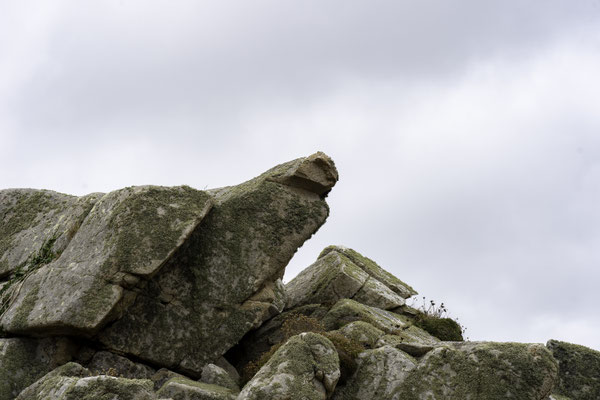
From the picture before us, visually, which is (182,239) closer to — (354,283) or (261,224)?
(261,224)

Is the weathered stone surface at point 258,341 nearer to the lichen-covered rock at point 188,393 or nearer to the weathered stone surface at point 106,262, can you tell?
the weathered stone surface at point 106,262

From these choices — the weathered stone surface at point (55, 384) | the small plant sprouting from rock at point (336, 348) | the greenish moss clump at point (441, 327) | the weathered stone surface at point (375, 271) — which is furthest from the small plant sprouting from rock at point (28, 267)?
the greenish moss clump at point (441, 327)

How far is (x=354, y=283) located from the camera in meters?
25.4

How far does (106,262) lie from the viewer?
18812 millimetres

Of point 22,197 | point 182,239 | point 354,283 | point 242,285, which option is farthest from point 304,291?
point 22,197

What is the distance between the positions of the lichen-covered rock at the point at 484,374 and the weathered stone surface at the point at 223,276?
21.1 feet

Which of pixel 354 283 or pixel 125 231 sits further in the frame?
pixel 354 283

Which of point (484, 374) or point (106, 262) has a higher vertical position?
point (484, 374)

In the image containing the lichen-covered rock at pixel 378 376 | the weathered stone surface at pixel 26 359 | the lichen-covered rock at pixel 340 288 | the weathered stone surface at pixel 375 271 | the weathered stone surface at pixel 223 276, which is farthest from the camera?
the weathered stone surface at pixel 375 271

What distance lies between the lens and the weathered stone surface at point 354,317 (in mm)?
21641

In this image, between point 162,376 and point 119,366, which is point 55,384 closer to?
point 119,366

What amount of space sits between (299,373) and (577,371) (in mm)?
9682

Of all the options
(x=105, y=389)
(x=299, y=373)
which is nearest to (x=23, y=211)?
(x=105, y=389)

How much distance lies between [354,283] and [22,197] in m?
13.6
